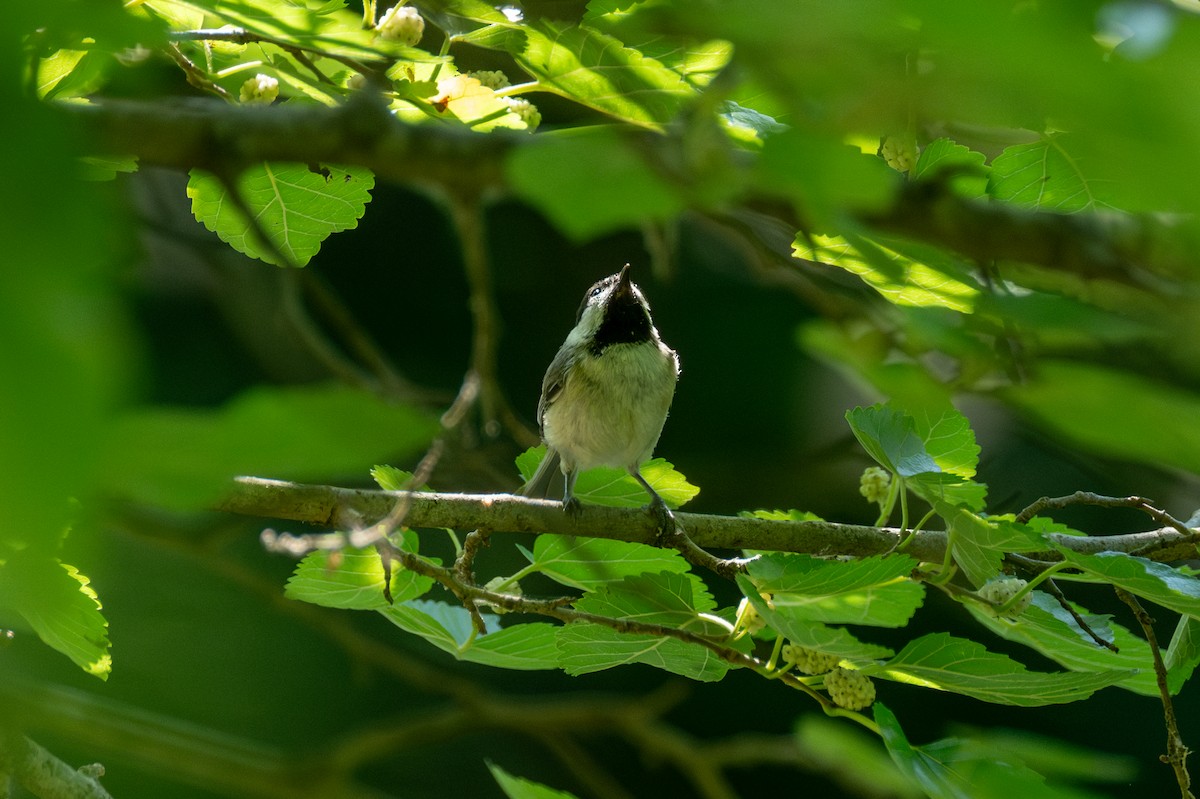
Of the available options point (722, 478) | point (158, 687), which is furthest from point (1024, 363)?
point (722, 478)

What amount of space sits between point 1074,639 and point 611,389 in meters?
2.20

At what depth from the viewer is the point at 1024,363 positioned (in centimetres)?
67

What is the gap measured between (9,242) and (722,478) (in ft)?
17.4

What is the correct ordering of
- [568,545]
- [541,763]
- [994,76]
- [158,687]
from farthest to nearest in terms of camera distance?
[541,763]
[158,687]
[568,545]
[994,76]

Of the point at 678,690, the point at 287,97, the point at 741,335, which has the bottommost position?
the point at 741,335

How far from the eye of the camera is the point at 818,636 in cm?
138

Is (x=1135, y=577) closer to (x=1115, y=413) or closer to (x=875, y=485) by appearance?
(x=875, y=485)

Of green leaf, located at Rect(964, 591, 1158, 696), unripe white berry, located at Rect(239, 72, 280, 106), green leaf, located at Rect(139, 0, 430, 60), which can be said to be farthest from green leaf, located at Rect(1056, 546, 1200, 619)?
unripe white berry, located at Rect(239, 72, 280, 106)

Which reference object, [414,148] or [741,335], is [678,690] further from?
[741,335]

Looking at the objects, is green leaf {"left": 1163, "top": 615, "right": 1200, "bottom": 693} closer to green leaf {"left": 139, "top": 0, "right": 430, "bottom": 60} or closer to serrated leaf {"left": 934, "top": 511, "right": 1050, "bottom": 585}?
serrated leaf {"left": 934, "top": 511, "right": 1050, "bottom": 585}

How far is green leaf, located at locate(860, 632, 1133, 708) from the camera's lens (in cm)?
154

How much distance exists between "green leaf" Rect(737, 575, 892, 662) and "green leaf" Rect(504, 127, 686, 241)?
90 cm

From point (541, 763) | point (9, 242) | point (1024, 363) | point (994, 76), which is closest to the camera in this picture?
point (9, 242)

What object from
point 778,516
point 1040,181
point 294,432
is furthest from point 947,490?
point 294,432
